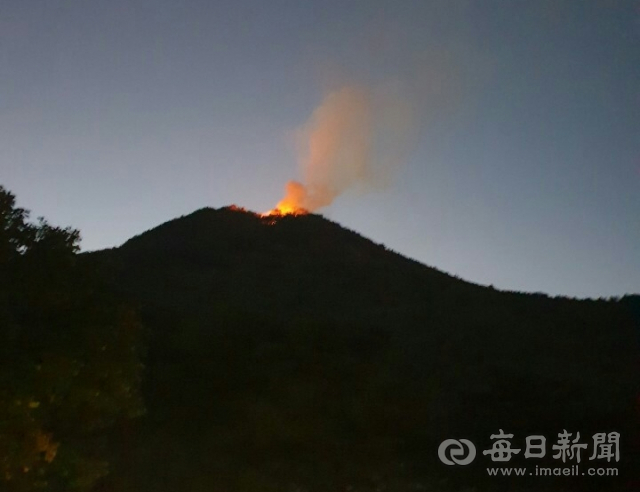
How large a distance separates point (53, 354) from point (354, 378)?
770 inches

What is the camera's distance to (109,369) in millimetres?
15766

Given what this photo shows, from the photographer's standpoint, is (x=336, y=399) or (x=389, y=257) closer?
(x=336, y=399)

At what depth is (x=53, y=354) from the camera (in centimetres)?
1426

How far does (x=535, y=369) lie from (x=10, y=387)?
1058 inches

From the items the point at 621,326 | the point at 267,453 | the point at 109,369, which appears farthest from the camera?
the point at 621,326

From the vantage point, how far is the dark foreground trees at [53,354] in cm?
1364

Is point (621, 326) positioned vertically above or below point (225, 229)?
below

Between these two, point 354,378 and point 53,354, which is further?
point 354,378

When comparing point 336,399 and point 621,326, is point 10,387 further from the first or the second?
point 621,326

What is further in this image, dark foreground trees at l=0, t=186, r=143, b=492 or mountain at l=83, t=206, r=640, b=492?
mountain at l=83, t=206, r=640, b=492

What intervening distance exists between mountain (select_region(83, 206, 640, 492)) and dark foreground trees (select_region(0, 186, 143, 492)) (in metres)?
1.27

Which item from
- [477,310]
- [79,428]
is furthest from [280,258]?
[79,428]

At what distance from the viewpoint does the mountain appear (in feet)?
81.9

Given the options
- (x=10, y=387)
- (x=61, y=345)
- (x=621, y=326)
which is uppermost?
(x=621, y=326)
